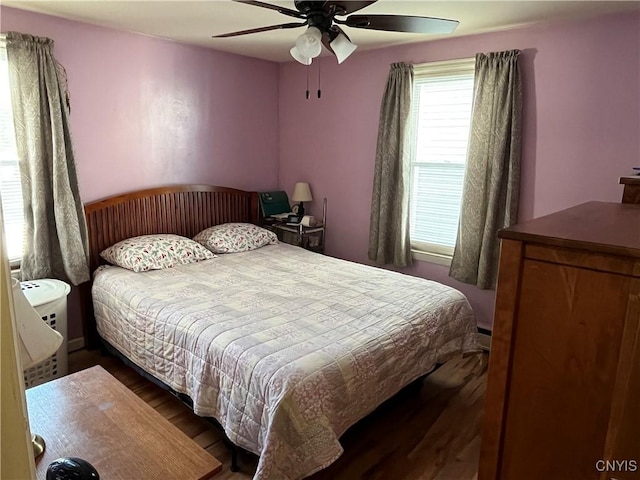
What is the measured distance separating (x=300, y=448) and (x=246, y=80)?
11.4 feet

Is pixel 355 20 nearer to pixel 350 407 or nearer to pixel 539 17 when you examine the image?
pixel 539 17

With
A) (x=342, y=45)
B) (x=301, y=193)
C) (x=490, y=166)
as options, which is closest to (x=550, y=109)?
(x=490, y=166)

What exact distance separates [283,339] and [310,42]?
137 cm

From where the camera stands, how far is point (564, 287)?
2.77ft

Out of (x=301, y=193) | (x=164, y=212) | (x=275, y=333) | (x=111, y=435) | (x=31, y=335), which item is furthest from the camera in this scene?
(x=301, y=193)

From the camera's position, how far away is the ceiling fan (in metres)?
1.90

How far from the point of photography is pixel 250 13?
2.74 metres

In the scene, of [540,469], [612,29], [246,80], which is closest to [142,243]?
[246,80]

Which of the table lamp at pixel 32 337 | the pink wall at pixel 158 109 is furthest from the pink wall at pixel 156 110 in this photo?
the table lamp at pixel 32 337

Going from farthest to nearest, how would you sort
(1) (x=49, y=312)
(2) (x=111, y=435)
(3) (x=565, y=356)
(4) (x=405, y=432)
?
(1) (x=49, y=312), (4) (x=405, y=432), (2) (x=111, y=435), (3) (x=565, y=356)

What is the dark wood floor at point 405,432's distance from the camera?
2.16m

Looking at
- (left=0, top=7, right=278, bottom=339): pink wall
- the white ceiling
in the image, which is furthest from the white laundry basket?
the white ceiling

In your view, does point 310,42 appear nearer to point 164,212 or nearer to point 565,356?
point 565,356

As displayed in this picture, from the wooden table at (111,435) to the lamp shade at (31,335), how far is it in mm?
260
